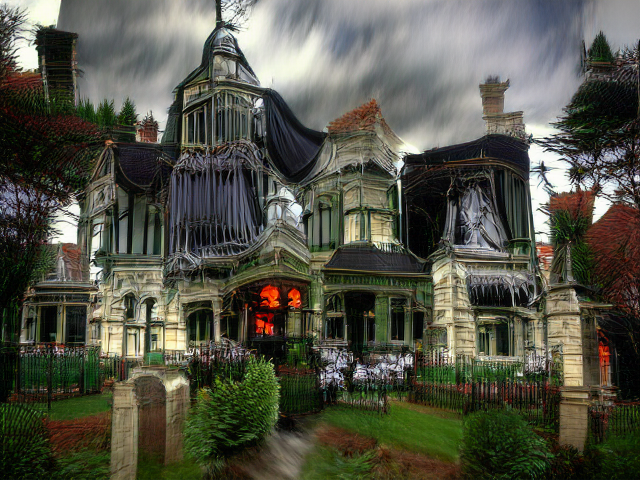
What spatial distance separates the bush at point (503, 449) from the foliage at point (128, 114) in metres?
4.36

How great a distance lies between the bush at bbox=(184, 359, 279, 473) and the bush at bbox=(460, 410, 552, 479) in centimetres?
172

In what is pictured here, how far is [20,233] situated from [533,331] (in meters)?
4.96

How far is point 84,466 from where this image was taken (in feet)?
17.1

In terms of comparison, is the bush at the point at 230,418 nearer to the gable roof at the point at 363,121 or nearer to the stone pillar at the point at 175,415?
the stone pillar at the point at 175,415

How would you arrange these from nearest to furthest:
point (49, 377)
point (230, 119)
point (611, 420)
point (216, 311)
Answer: point (611, 420) < point (49, 377) < point (216, 311) < point (230, 119)

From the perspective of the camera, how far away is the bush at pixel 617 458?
184 inches

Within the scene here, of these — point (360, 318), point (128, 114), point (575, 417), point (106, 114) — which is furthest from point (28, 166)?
point (575, 417)

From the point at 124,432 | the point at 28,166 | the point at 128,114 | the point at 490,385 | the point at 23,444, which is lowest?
the point at 23,444

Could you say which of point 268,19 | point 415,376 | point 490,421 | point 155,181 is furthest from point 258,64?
point 490,421

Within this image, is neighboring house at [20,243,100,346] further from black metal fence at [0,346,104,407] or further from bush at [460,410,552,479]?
bush at [460,410,552,479]

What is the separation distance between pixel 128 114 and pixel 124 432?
10.3ft

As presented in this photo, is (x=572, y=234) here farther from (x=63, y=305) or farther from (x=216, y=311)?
(x=63, y=305)

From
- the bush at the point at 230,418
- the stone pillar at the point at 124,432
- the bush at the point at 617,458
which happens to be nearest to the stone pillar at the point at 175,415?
the bush at the point at 230,418

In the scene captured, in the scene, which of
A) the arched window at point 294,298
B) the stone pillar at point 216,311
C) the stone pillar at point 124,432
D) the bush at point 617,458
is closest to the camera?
the bush at point 617,458
